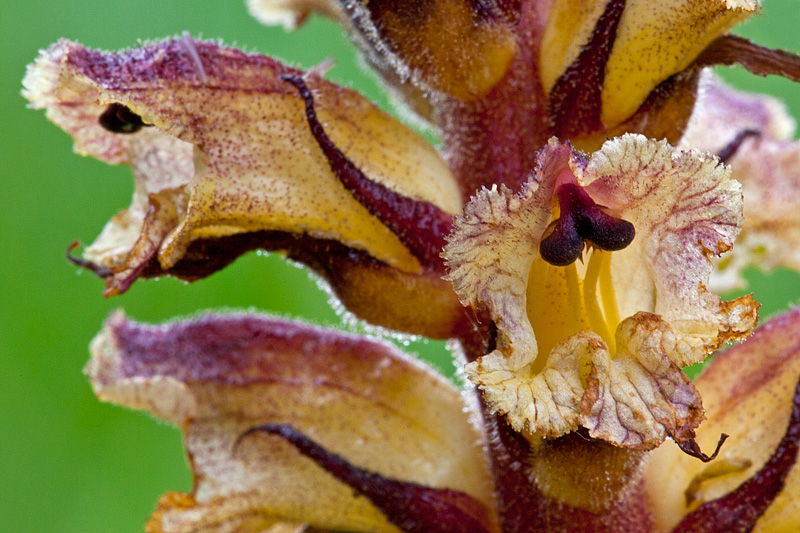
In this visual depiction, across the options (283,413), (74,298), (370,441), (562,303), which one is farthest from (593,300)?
(74,298)

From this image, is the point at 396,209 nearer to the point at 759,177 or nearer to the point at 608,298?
the point at 608,298

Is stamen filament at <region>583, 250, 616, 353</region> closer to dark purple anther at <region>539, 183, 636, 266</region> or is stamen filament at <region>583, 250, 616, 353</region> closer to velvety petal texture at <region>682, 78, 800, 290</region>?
dark purple anther at <region>539, 183, 636, 266</region>

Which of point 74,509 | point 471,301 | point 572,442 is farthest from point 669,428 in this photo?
point 74,509

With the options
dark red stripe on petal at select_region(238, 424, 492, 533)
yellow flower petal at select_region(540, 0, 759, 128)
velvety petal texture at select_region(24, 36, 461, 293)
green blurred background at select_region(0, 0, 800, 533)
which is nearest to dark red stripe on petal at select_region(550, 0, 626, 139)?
yellow flower petal at select_region(540, 0, 759, 128)

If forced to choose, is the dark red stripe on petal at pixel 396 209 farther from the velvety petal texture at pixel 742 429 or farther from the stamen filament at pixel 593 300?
the velvety petal texture at pixel 742 429

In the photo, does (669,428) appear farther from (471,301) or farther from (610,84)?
(610,84)
